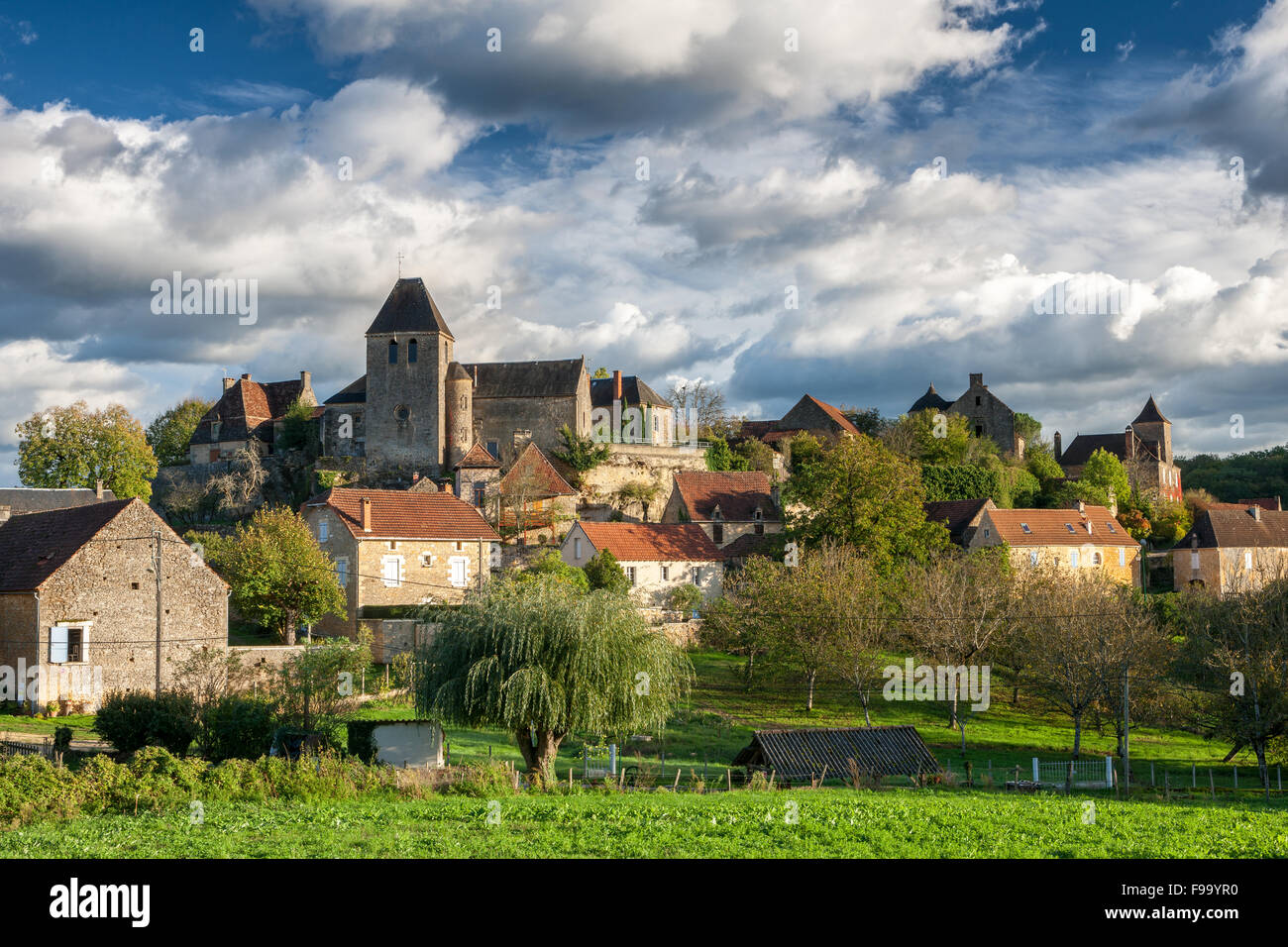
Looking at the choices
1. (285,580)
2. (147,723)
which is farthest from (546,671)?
(285,580)

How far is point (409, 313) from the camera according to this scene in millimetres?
64875

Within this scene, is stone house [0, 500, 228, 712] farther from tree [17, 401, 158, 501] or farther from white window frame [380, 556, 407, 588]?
tree [17, 401, 158, 501]

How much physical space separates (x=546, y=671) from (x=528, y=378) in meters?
46.9

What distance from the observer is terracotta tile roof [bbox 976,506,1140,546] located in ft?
181

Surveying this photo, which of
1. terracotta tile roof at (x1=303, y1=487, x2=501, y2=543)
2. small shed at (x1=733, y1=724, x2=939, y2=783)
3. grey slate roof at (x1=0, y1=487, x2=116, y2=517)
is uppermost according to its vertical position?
grey slate roof at (x1=0, y1=487, x2=116, y2=517)

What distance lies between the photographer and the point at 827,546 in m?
46.8

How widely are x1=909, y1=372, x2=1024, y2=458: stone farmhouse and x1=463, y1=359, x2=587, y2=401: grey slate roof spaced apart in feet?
86.2

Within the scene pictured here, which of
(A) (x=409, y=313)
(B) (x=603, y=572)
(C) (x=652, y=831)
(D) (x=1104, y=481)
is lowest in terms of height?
(C) (x=652, y=831)

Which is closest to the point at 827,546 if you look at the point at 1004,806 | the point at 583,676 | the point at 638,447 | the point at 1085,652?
the point at 1085,652

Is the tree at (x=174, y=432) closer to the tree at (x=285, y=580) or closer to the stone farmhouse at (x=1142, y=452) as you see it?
the tree at (x=285, y=580)

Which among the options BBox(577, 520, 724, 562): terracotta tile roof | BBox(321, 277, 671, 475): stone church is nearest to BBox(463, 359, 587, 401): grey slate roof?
BBox(321, 277, 671, 475): stone church

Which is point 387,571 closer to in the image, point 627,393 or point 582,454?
point 582,454
